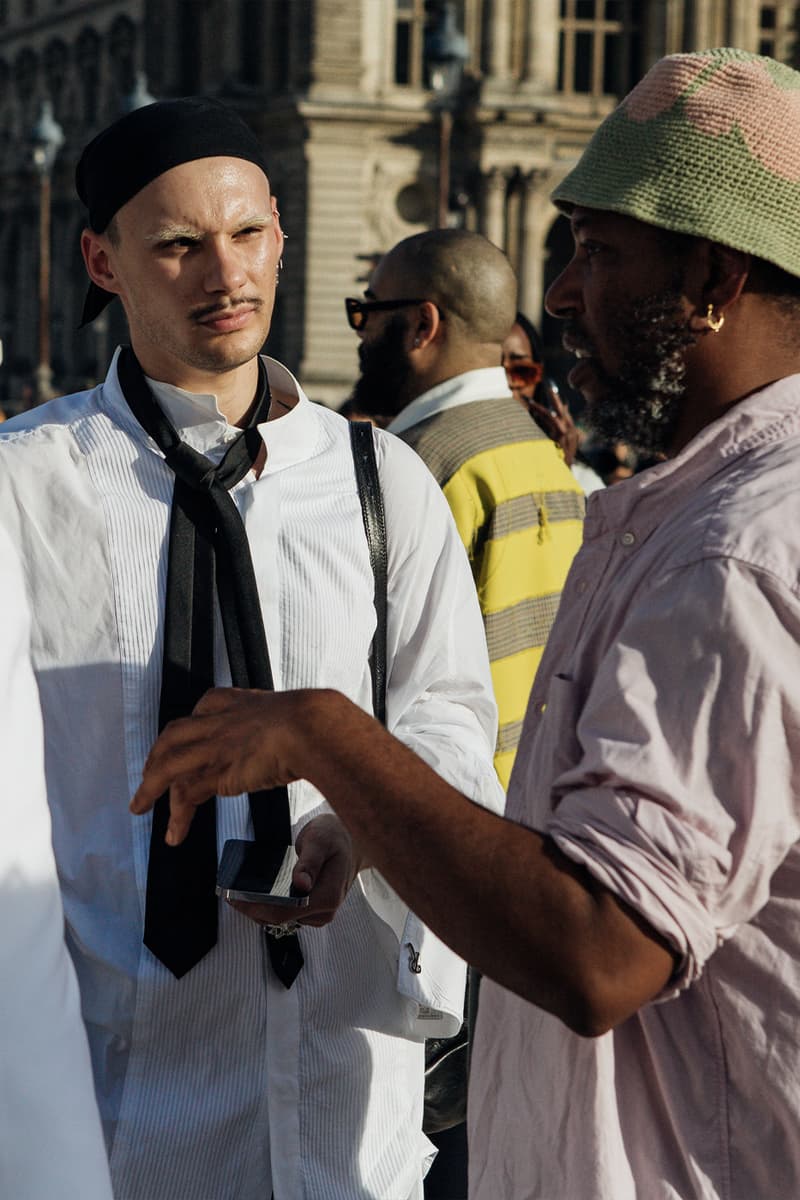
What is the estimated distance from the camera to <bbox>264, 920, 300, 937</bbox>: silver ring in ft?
8.37

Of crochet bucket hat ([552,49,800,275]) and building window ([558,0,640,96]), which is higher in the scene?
crochet bucket hat ([552,49,800,275])

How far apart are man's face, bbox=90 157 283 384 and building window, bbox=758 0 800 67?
43.3m

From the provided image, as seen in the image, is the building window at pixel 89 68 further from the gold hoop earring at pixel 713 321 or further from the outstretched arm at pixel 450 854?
the outstretched arm at pixel 450 854

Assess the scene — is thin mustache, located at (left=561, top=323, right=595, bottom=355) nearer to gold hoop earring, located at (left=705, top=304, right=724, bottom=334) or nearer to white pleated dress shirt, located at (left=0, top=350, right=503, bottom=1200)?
gold hoop earring, located at (left=705, top=304, right=724, bottom=334)

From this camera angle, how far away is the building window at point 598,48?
145 feet

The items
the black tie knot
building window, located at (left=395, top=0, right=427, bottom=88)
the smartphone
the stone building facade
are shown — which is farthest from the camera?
building window, located at (left=395, top=0, right=427, bottom=88)

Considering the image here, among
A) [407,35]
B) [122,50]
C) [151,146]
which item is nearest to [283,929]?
[151,146]

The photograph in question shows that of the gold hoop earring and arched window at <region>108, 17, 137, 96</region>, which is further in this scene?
arched window at <region>108, 17, 137, 96</region>

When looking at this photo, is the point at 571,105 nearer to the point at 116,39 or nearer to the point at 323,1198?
the point at 116,39

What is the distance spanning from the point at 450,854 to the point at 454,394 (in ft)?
10.1

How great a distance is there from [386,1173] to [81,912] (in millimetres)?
591

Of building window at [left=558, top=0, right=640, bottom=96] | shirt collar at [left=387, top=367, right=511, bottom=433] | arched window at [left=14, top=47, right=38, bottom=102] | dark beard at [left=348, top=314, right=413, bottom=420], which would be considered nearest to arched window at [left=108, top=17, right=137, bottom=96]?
arched window at [left=14, top=47, right=38, bottom=102]

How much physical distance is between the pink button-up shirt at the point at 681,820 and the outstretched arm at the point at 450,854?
0.04 m

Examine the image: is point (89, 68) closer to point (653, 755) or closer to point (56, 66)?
point (56, 66)
